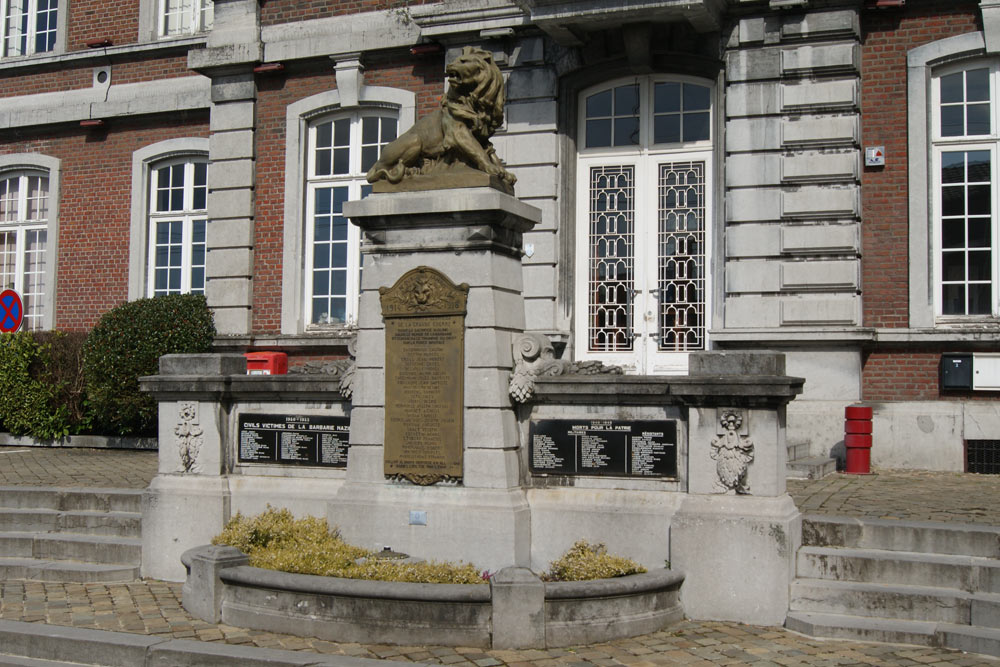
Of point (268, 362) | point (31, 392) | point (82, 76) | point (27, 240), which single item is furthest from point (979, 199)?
point (27, 240)

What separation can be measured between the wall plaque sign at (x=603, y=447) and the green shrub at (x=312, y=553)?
1.03 meters

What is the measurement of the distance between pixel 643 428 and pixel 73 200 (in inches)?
541

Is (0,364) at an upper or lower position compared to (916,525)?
upper

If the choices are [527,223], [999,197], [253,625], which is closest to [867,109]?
[999,197]

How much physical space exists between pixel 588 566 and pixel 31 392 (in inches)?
467

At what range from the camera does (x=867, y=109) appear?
1345 cm

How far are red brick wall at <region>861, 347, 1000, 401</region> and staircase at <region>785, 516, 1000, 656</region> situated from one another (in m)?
5.30

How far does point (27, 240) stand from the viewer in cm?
1923

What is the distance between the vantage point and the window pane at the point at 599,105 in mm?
14852

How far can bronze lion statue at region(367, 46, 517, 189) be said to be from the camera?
849 cm

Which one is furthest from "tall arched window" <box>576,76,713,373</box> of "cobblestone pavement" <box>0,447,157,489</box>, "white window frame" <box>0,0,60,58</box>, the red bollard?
"white window frame" <box>0,0,60,58</box>

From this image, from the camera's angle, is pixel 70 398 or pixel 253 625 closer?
pixel 253 625

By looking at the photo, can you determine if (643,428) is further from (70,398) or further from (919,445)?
(70,398)

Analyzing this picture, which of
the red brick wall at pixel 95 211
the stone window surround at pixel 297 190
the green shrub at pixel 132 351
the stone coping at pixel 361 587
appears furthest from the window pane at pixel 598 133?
the stone coping at pixel 361 587
